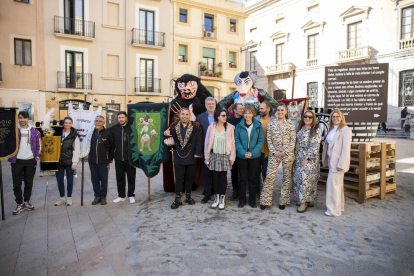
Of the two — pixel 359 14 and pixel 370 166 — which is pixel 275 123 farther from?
pixel 359 14

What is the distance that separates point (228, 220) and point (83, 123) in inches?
127

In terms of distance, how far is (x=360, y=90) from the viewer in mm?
5555

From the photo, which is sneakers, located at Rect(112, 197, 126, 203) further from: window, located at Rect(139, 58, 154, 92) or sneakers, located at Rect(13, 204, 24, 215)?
window, located at Rect(139, 58, 154, 92)

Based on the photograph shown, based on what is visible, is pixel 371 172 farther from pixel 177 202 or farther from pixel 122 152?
pixel 122 152

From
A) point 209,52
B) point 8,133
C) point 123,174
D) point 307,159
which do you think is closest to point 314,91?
point 209,52

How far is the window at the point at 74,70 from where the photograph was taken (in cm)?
1703

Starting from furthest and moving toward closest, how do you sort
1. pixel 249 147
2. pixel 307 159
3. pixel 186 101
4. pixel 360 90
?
pixel 186 101 < pixel 360 90 < pixel 249 147 < pixel 307 159

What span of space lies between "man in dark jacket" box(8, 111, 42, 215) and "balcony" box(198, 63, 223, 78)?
56.6ft

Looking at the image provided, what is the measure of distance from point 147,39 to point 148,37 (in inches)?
6.2

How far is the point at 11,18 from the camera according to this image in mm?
15352

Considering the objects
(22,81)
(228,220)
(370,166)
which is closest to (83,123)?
(228,220)

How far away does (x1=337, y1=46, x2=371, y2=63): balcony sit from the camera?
813 inches

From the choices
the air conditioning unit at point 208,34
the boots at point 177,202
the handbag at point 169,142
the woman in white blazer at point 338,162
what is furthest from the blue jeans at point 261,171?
the air conditioning unit at point 208,34

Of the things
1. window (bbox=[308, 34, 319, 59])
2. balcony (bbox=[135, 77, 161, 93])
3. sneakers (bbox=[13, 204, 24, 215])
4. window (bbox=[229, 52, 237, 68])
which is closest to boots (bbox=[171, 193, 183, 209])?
sneakers (bbox=[13, 204, 24, 215])
